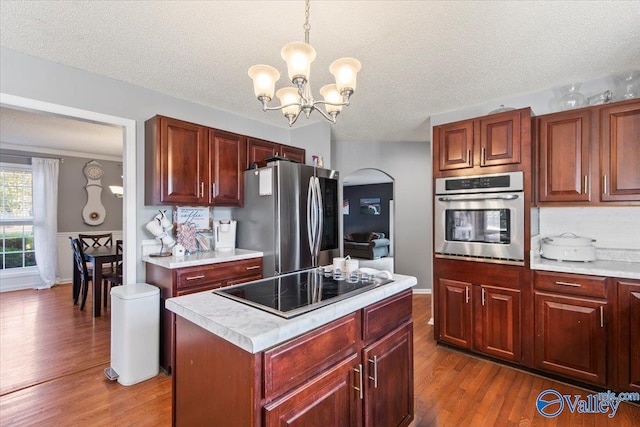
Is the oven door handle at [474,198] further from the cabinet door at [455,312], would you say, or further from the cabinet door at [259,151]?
the cabinet door at [259,151]

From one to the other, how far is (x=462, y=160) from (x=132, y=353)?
10.9 feet

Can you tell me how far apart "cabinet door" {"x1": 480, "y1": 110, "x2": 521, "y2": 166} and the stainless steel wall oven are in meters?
0.14

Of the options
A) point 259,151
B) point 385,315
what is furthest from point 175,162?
point 385,315

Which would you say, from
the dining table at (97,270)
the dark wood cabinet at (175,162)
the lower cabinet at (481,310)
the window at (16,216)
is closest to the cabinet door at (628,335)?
the lower cabinet at (481,310)

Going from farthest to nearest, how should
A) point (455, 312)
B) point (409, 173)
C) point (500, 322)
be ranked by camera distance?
point (409, 173) → point (455, 312) → point (500, 322)

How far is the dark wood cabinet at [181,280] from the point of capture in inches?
97.7

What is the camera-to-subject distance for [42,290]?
5.30m

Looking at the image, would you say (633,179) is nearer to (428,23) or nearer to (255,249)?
(428,23)

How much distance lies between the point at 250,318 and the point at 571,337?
255 centimetres

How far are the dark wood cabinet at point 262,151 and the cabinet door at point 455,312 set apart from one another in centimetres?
A: 229

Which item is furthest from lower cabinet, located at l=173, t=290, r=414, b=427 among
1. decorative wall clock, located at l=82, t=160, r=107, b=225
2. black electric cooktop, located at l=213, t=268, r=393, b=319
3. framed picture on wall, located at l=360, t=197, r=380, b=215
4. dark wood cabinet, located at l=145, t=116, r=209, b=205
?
framed picture on wall, located at l=360, t=197, r=380, b=215

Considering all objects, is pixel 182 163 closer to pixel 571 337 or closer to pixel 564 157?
pixel 564 157

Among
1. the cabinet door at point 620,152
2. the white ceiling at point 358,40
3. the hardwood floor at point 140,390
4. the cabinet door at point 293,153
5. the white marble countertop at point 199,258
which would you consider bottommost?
the hardwood floor at point 140,390

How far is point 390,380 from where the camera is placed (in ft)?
5.34
